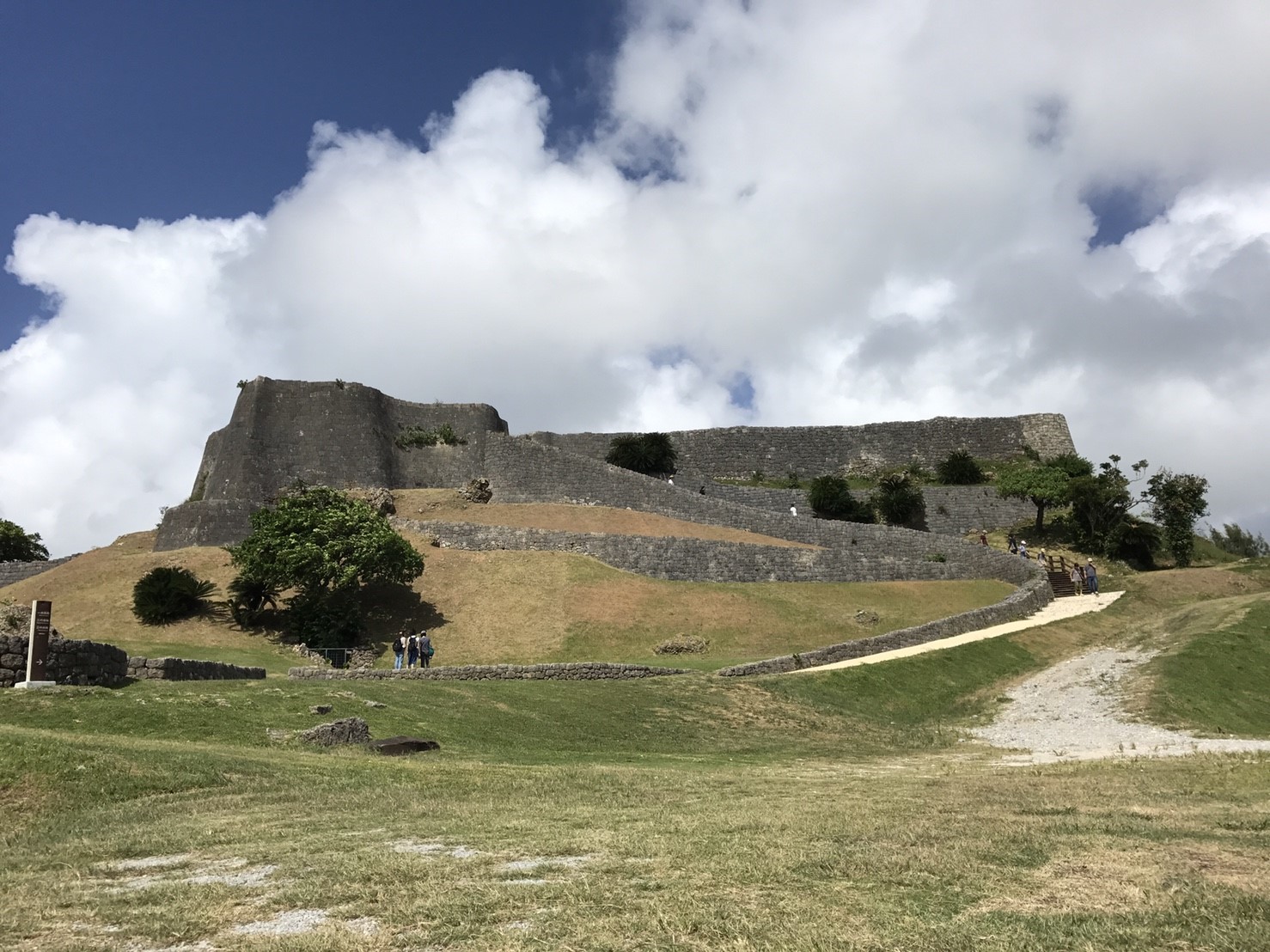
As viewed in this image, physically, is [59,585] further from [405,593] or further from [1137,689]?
[1137,689]

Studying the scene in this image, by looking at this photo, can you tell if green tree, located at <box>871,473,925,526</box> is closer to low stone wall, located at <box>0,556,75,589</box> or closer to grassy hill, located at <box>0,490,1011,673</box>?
grassy hill, located at <box>0,490,1011,673</box>

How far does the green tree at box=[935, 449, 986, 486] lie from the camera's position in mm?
59250

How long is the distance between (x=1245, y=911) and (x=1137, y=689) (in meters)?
20.2

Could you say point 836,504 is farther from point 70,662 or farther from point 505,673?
point 70,662

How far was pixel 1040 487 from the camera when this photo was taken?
50812 mm

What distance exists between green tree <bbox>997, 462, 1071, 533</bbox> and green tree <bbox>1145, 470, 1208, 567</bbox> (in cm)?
395

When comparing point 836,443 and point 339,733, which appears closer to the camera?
point 339,733

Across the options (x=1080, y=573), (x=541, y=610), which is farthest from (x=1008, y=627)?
(x=541, y=610)

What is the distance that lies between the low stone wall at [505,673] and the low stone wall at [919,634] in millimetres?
2361

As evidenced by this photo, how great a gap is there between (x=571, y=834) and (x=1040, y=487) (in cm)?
4727

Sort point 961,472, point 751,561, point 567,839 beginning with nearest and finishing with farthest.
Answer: point 567,839, point 751,561, point 961,472

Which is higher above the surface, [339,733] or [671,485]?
[671,485]

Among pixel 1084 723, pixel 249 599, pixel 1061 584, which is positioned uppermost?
pixel 249 599

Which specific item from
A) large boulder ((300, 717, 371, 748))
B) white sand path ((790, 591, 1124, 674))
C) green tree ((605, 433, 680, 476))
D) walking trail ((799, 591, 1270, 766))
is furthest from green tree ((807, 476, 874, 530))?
large boulder ((300, 717, 371, 748))
